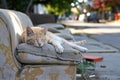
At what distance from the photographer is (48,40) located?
278 inches

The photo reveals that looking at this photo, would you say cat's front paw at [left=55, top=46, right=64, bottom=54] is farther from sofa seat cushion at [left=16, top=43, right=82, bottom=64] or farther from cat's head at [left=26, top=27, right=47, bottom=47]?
cat's head at [left=26, top=27, right=47, bottom=47]

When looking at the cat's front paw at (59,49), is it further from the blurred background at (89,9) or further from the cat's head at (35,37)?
the blurred background at (89,9)

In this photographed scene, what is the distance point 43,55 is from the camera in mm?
6637

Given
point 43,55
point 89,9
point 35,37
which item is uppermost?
point 35,37

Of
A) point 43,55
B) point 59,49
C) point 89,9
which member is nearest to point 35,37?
point 43,55

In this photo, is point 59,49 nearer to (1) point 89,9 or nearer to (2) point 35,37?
(2) point 35,37

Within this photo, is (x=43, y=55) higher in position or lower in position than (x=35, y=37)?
lower

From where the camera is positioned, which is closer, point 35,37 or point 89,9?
point 35,37

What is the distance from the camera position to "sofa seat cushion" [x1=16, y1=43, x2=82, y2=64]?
21.6ft

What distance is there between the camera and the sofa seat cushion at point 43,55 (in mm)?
6582

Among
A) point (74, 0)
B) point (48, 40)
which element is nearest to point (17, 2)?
point (74, 0)

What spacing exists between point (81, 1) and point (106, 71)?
66.9 ft

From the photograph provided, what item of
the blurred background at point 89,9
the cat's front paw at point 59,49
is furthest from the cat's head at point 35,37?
the blurred background at point 89,9

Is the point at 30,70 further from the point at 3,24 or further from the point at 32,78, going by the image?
the point at 3,24
